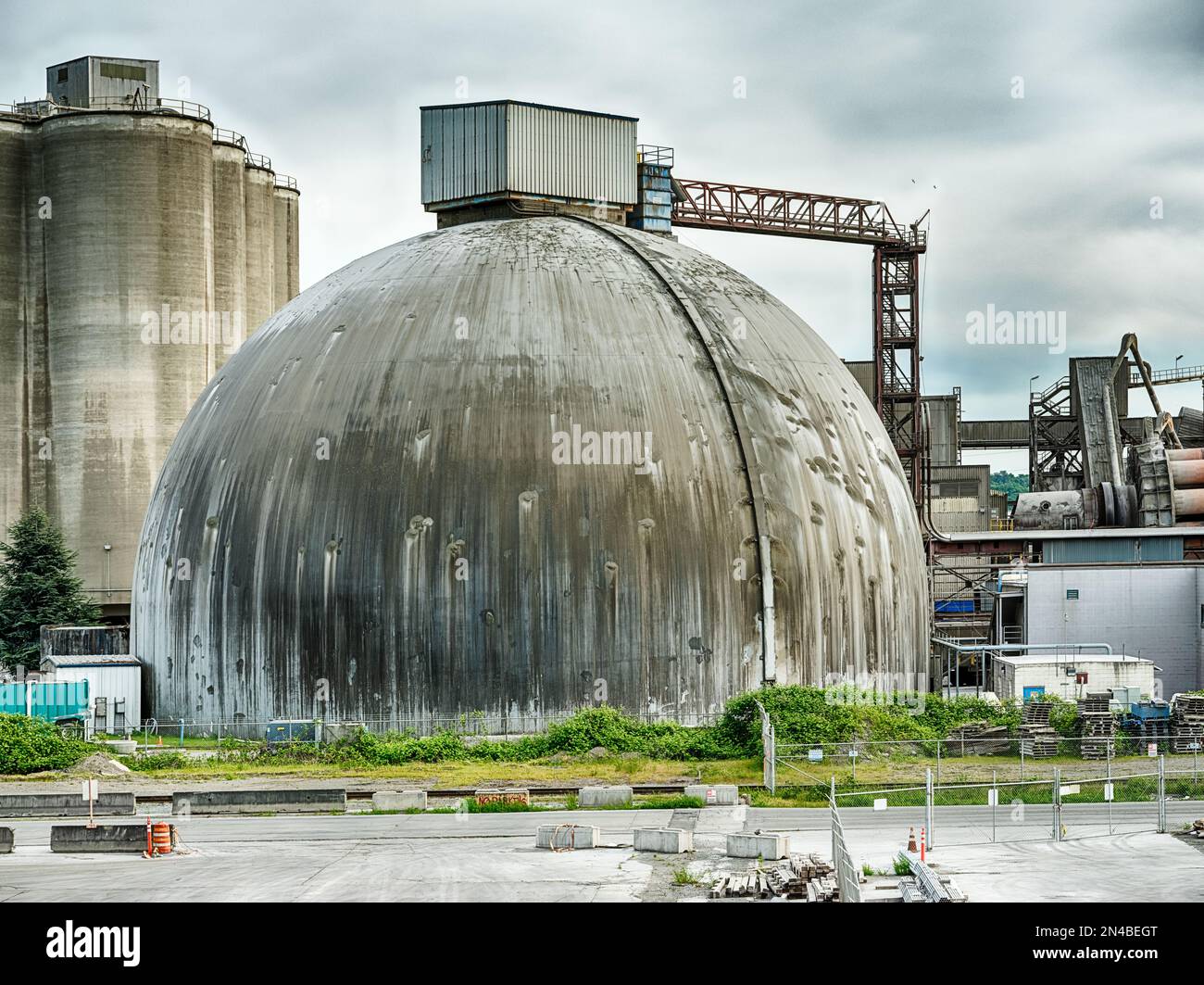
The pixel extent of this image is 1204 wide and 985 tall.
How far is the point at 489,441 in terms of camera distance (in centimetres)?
4288

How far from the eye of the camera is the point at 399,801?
3478 centimetres

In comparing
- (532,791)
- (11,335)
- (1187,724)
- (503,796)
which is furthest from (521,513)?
(11,335)

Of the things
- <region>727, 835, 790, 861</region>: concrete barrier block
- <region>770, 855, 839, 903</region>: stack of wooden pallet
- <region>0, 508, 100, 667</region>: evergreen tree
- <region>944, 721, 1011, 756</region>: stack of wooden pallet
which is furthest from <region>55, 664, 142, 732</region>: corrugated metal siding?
<region>770, 855, 839, 903</region>: stack of wooden pallet

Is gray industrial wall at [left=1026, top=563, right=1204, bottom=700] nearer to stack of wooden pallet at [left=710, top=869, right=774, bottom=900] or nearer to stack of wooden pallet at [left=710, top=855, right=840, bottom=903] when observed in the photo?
stack of wooden pallet at [left=710, top=855, right=840, bottom=903]

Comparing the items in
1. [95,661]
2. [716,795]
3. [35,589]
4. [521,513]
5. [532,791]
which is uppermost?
[521,513]

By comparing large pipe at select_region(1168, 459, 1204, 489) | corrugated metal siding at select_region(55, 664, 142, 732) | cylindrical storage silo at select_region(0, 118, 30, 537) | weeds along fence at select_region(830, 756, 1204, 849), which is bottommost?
weeds along fence at select_region(830, 756, 1204, 849)

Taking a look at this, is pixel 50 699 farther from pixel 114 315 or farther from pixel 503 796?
pixel 114 315

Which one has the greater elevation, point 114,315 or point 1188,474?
point 114,315

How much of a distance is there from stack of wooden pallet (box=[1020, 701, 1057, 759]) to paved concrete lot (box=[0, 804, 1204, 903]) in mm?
7547

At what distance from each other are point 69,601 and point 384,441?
93.2 ft

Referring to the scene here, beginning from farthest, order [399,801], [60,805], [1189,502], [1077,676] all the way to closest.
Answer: [1189,502], [1077,676], [399,801], [60,805]

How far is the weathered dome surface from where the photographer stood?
41.9 metres

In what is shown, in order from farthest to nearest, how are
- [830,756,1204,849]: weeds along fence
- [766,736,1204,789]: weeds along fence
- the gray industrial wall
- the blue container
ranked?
the gray industrial wall < the blue container < [766,736,1204,789]: weeds along fence < [830,756,1204,849]: weeds along fence

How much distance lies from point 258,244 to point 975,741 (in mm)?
57121
